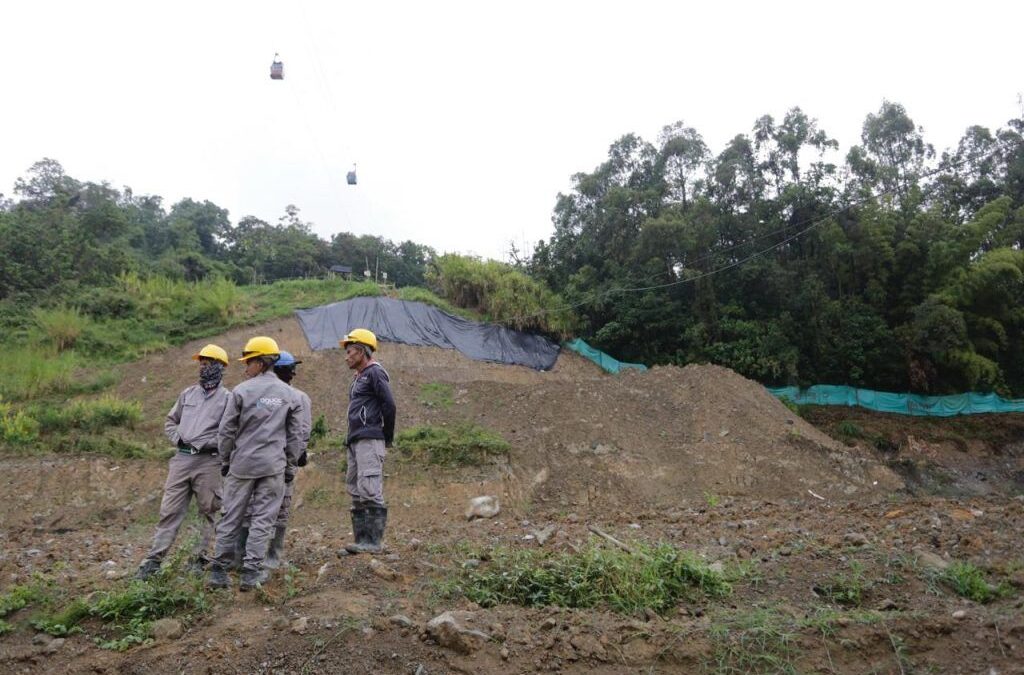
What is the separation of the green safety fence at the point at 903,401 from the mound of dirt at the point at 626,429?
4.42 meters

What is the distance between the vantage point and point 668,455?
11219 millimetres

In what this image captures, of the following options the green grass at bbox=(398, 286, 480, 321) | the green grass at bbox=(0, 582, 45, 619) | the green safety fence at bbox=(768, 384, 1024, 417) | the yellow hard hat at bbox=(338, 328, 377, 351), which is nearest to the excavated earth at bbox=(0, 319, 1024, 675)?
the green grass at bbox=(0, 582, 45, 619)

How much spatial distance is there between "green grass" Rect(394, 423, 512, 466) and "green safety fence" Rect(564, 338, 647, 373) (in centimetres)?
899

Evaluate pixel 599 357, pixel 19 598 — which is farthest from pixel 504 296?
pixel 19 598

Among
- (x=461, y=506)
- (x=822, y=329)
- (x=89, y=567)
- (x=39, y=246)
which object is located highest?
(x=39, y=246)

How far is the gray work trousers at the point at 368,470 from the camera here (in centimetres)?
464

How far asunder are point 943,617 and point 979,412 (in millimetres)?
17097

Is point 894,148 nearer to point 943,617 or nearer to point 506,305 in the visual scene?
point 506,305

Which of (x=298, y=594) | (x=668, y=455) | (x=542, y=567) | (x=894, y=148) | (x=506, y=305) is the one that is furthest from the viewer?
(x=894, y=148)

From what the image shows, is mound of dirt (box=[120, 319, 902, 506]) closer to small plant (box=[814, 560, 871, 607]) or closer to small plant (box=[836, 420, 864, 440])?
small plant (box=[836, 420, 864, 440])

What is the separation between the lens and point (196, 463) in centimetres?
446

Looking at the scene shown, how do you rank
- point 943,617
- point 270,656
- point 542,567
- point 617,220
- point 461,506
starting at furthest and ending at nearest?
point 617,220 → point 461,506 → point 542,567 → point 943,617 → point 270,656

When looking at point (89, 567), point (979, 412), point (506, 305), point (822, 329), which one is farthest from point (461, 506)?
point (979, 412)

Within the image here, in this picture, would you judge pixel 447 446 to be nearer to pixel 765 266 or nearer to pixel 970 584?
pixel 970 584
